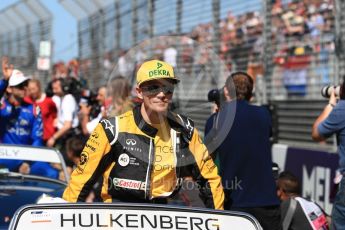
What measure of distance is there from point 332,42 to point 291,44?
1.27 metres

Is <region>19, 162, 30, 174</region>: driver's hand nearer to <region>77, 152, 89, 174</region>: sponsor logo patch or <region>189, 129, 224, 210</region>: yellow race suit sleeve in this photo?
<region>77, 152, 89, 174</region>: sponsor logo patch

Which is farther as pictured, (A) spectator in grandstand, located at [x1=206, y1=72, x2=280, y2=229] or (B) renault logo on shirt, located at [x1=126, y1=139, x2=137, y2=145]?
(A) spectator in grandstand, located at [x1=206, y1=72, x2=280, y2=229]

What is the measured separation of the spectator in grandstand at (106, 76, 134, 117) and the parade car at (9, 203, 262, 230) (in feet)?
12.2

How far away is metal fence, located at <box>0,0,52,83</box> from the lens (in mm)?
24312

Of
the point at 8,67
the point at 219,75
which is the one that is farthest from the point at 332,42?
the point at 8,67

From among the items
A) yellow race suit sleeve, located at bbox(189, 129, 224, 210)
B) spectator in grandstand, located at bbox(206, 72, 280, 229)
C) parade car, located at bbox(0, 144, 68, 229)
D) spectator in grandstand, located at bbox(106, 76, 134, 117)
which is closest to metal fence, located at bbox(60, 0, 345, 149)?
spectator in grandstand, located at bbox(106, 76, 134, 117)

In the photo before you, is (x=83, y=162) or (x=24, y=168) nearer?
(x=83, y=162)

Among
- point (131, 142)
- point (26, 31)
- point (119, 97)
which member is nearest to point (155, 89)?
point (131, 142)

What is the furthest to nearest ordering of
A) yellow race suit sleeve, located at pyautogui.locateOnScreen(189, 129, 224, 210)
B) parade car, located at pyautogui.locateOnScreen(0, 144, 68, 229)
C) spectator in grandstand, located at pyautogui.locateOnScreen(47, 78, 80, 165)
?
spectator in grandstand, located at pyautogui.locateOnScreen(47, 78, 80, 165) < parade car, located at pyautogui.locateOnScreen(0, 144, 68, 229) < yellow race suit sleeve, located at pyautogui.locateOnScreen(189, 129, 224, 210)

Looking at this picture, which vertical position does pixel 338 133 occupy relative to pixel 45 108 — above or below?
below

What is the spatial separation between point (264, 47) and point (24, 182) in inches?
245

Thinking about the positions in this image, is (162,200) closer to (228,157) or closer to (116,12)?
(228,157)

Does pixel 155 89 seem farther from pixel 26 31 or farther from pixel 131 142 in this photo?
pixel 26 31

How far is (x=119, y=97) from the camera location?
8.32 meters
